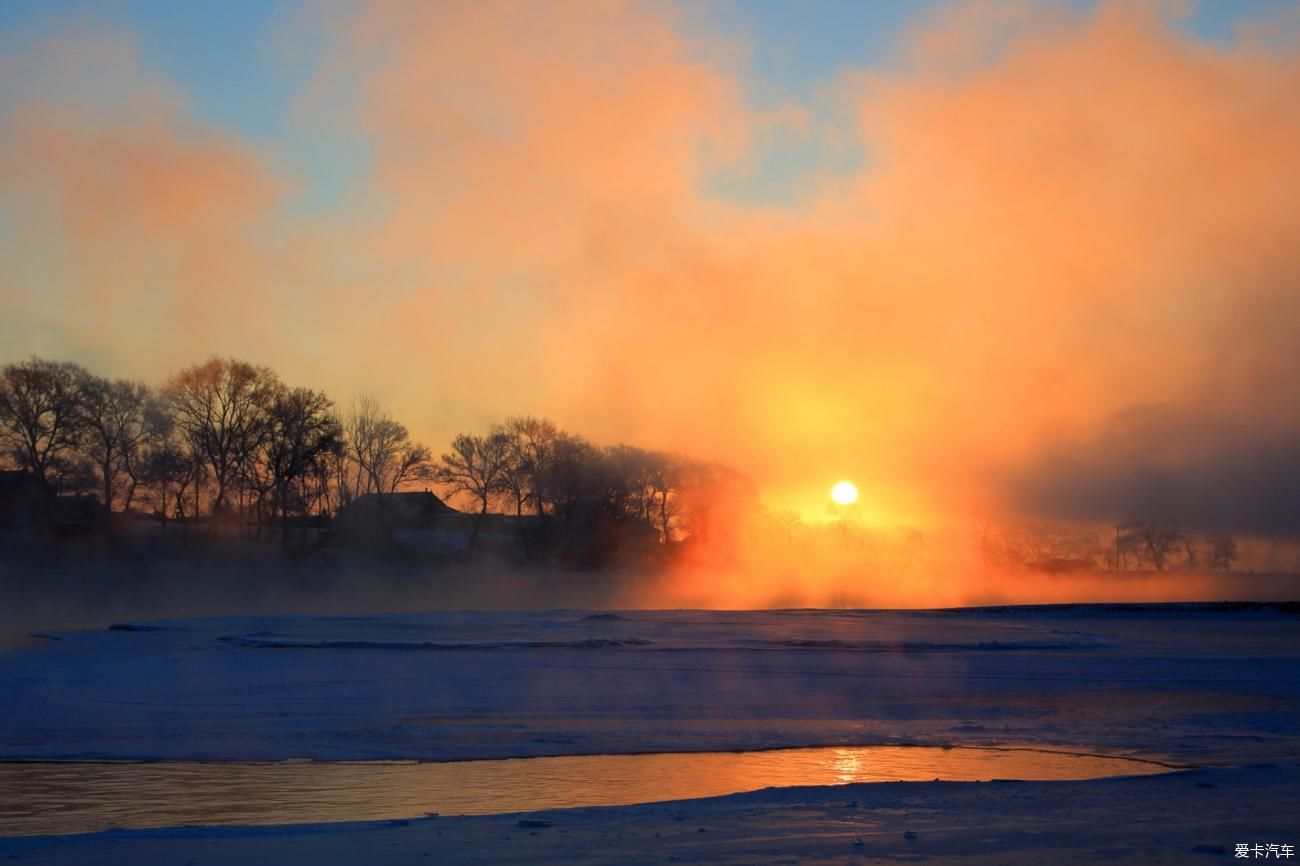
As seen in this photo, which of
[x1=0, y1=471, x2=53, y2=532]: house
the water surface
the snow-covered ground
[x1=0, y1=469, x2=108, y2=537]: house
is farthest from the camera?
[x1=0, y1=469, x2=108, y2=537]: house

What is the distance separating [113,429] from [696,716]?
53.7 m

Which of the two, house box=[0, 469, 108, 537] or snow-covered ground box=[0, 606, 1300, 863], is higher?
house box=[0, 469, 108, 537]

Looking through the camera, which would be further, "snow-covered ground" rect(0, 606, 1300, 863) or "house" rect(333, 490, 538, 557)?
"house" rect(333, 490, 538, 557)

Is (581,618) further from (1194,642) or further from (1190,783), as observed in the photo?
(1190,783)

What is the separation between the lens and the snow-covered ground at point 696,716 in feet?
24.1

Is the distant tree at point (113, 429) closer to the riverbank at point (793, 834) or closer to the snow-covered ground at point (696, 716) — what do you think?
the snow-covered ground at point (696, 716)

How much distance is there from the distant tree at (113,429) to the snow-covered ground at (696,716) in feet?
116

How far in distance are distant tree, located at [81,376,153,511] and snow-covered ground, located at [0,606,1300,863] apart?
116 feet

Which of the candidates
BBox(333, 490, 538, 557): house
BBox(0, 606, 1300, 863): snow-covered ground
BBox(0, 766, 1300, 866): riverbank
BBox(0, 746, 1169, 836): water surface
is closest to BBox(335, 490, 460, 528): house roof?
BBox(333, 490, 538, 557): house

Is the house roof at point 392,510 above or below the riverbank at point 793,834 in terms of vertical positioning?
above

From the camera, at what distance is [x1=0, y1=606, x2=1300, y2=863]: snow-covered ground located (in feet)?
24.1

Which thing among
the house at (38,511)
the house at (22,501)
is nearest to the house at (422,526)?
the house at (38,511)

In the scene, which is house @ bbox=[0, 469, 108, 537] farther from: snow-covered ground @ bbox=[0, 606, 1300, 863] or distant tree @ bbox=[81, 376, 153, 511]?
snow-covered ground @ bbox=[0, 606, 1300, 863]

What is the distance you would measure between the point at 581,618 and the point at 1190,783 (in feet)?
72.3
